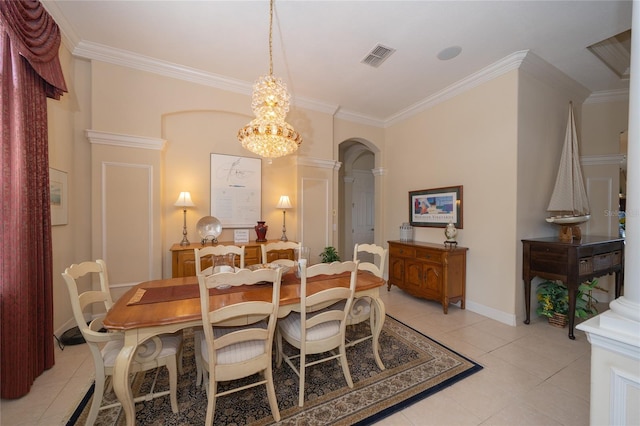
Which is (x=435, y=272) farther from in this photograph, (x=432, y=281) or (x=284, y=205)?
(x=284, y=205)

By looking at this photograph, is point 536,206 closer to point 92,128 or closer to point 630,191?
point 630,191

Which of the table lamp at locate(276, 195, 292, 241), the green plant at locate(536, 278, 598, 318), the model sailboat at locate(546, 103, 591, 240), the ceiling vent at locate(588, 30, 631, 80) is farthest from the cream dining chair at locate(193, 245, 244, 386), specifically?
the ceiling vent at locate(588, 30, 631, 80)

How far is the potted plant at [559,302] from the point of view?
2928mm

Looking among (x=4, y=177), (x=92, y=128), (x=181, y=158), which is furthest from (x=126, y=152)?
(x=4, y=177)

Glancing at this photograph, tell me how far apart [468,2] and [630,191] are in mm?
2082

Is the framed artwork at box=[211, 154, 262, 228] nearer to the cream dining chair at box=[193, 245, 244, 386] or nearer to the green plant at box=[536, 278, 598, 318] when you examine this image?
the cream dining chair at box=[193, 245, 244, 386]

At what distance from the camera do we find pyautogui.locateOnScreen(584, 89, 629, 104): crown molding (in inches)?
145

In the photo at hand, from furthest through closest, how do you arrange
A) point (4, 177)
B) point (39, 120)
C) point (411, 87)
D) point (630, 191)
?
point (411, 87), point (39, 120), point (4, 177), point (630, 191)

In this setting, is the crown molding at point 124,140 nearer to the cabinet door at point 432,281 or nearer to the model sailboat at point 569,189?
the cabinet door at point 432,281

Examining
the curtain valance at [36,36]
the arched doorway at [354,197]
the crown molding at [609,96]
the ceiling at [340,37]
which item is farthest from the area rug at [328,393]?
the crown molding at [609,96]

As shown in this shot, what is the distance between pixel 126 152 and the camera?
308 centimetres

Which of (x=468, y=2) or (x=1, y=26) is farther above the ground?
(x=468, y=2)

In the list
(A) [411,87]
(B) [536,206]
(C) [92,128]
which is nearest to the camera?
(C) [92,128]

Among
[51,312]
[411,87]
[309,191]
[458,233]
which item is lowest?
[51,312]
